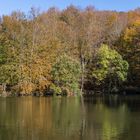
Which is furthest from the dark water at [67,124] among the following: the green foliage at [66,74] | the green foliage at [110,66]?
the green foliage at [110,66]

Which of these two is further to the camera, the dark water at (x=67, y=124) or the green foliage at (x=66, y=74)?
the green foliage at (x=66, y=74)

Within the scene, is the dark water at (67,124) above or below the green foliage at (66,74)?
below

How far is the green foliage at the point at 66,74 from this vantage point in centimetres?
6538

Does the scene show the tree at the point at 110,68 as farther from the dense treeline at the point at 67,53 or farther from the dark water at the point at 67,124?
the dark water at the point at 67,124

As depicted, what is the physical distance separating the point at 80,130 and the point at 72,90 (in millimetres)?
37495

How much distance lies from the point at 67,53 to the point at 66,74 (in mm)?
7497

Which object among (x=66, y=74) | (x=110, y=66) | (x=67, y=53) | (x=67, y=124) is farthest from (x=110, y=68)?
(x=67, y=124)

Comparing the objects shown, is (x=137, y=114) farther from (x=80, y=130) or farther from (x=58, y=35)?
Answer: (x=58, y=35)

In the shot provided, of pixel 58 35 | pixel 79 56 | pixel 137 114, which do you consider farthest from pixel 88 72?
pixel 137 114

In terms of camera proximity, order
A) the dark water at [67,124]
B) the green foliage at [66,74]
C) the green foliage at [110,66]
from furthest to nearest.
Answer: the green foliage at [110,66] < the green foliage at [66,74] < the dark water at [67,124]

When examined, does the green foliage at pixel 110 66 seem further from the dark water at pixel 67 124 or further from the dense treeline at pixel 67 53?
the dark water at pixel 67 124

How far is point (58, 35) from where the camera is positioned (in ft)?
248

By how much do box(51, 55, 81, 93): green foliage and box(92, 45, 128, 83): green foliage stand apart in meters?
6.20

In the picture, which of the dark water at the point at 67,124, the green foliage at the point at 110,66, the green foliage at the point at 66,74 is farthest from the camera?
the green foliage at the point at 110,66
